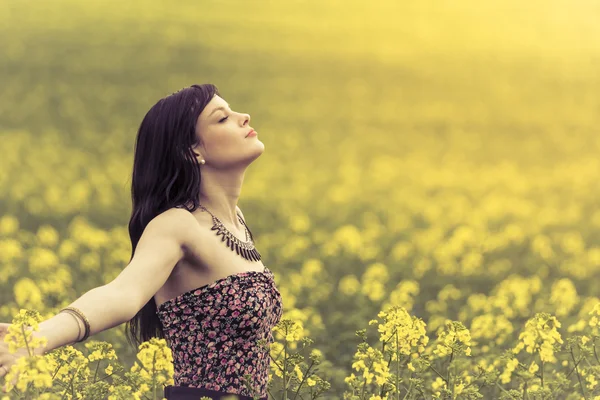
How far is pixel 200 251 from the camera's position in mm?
2846

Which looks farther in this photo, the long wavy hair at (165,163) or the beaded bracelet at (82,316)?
the long wavy hair at (165,163)

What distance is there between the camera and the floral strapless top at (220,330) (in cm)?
285

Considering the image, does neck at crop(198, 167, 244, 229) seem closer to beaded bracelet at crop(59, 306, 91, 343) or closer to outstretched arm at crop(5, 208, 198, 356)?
outstretched arm at crop(5, 208, 198, 356)

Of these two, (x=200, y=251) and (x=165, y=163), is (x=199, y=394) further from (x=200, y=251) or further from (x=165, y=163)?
(x=165, y=163)

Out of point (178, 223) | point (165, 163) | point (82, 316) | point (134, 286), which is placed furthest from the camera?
point (165, 163)

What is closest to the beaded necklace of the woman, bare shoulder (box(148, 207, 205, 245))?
the woman

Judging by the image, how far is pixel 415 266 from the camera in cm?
643

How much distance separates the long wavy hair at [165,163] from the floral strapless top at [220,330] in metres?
0.25

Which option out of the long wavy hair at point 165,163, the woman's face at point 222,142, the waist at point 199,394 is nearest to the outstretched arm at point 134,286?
the long wavy hair at point 165,163

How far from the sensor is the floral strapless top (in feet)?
9.35

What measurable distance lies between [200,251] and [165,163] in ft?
1.01

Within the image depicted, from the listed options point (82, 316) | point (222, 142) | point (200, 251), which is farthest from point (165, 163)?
point (82, 316)

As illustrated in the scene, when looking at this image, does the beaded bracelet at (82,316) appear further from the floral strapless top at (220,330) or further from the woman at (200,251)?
the floral strapless top at (220,330)

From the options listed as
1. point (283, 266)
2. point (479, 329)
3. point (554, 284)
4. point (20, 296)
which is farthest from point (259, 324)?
point (554, 284)
